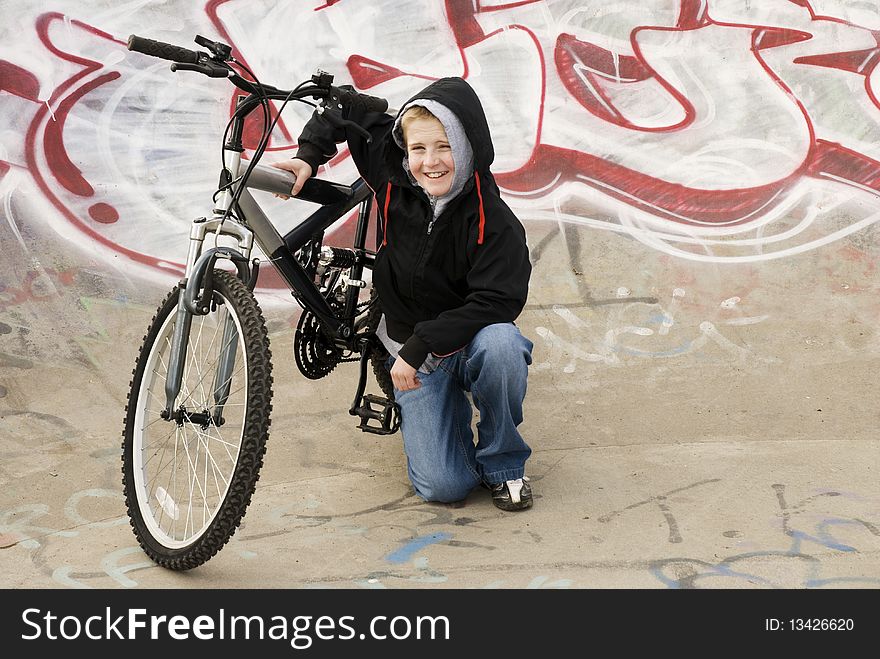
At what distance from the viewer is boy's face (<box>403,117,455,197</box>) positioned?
2.84 meters

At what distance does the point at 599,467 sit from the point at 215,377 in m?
1.57

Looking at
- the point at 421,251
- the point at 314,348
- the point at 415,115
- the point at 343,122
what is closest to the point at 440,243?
the point at 421,251

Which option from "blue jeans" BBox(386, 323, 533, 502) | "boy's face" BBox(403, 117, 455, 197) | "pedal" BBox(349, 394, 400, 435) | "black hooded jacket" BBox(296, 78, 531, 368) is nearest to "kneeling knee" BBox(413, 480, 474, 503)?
"blue jeans" BBox(386, 323, 533, 502)

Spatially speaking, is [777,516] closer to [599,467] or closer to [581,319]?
[599,467]

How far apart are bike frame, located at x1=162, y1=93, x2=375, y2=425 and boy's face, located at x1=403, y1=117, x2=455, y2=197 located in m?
0.38

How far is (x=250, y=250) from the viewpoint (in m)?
2.70

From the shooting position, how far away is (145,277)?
470cm

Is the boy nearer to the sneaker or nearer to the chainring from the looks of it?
the sneaker

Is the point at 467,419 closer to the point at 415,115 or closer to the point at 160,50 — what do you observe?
the point at 415,115

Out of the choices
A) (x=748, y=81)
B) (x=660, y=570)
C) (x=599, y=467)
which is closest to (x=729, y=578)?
(x=660, y=570)

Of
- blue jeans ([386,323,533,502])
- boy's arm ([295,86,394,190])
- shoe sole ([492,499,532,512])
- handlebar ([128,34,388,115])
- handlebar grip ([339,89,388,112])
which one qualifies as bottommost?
shoe sole ([492,499,532,512])

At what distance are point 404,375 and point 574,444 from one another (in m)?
1.20

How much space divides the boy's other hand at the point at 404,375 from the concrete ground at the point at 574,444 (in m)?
0.45

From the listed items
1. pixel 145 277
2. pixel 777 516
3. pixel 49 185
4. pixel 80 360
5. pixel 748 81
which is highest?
pixel 748 81
